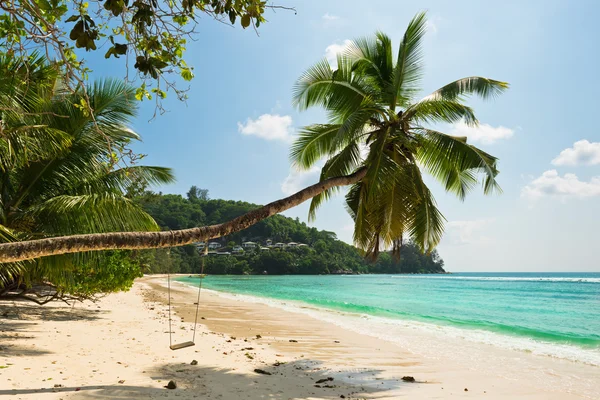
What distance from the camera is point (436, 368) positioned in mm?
7367

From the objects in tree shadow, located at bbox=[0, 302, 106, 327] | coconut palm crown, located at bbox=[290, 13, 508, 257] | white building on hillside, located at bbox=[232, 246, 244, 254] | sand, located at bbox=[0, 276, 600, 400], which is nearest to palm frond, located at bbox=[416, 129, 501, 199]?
coconut palm crown, located at bbox=[290, 13, 508, 257]

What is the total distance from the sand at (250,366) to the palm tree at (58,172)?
1.42 metres

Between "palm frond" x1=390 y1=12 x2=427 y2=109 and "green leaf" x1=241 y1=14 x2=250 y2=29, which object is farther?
"palm frond" x1=390 y1=12 x2=427 y2=109

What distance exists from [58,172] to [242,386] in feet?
17.3

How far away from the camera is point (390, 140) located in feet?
25.6

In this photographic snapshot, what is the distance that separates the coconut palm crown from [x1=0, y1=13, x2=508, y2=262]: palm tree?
2cm

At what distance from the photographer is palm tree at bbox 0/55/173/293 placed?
247 inches

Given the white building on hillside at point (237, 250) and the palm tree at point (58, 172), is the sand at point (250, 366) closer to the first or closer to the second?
the palm tree at point (58, 172)

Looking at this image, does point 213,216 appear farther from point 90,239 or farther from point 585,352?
point 90,239

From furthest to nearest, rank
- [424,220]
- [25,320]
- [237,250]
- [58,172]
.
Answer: [237,250], [25,320], [424,220], [58,172]

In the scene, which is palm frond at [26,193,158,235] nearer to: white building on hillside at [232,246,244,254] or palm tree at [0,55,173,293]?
palm tree at [0,55,173,293]

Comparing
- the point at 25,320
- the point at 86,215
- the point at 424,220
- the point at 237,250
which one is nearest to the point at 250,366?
the point at 86,215

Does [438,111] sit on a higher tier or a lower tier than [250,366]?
higher

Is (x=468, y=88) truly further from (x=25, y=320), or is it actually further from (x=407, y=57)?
(x=25, y=320)
